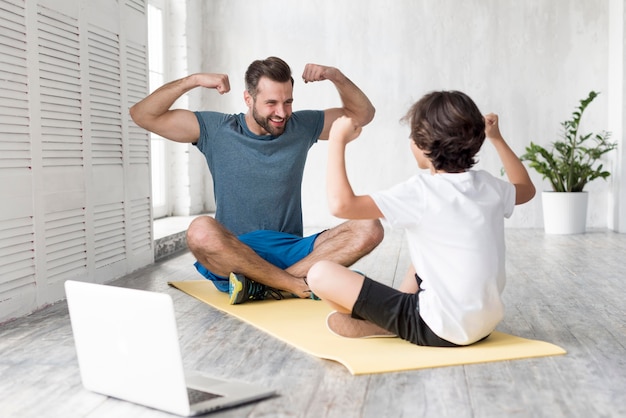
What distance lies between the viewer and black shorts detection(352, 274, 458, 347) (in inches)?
99.6

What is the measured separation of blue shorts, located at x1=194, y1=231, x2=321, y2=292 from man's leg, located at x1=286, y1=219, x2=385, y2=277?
43 millimetres

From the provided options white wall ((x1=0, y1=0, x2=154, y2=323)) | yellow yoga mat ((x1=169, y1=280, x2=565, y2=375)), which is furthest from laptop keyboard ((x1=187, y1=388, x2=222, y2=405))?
white wall ((x1=0, y1=0, x2=154, y2=323))

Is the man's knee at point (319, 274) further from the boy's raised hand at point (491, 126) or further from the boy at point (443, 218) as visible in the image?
the boy's raised hand at point (491, 126)

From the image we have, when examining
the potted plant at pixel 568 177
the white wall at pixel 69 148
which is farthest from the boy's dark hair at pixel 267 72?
the potted plant at pixel 568 177

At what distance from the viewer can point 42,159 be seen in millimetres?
3318

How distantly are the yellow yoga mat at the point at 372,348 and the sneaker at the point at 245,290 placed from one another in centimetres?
15

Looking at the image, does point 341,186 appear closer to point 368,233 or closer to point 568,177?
point 368,233

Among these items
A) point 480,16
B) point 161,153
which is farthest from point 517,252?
point 161,153

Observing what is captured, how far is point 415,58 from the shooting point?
6.53 metres

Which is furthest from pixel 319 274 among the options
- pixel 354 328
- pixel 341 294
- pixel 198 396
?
pixel 198 396

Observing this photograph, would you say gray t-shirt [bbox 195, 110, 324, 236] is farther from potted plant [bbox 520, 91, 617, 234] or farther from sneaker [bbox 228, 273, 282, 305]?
potted plant [bbox 520, 91, 617, 234]

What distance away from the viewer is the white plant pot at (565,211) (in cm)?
596

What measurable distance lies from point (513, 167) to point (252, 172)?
1216mm

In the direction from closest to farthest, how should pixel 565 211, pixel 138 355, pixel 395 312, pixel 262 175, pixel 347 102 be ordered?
pixel 138 355 → pixel 395 312 → pixel 262 175 → pixel 347 102 → pixel 565 211
